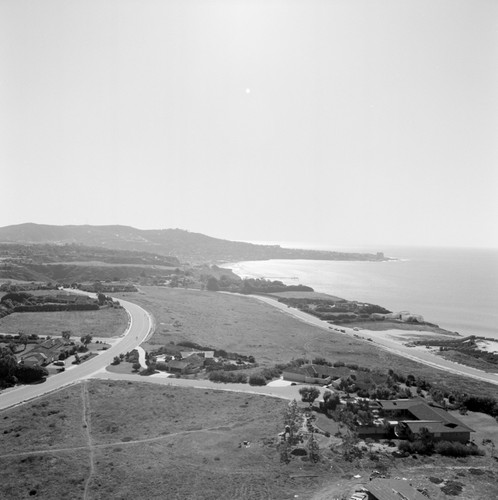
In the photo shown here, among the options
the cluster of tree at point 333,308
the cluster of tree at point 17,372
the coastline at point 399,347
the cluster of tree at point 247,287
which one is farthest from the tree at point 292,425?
the cluster of tree at point 247,287

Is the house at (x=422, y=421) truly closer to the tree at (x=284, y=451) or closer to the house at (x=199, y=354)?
the tree at (x=284, y=451)

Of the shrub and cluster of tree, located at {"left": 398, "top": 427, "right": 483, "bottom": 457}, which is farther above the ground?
cluster of tree, located at {"left": 398, "top": 427, "right": 483, "bottom": 457}

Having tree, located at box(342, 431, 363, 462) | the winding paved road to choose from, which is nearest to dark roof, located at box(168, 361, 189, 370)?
the winding paved road

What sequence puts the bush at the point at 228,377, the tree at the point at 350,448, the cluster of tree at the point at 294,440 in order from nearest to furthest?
the cluster of tree at the point at 294,440 → the tree at the point at 350,448 → the bush at the point at 228,377

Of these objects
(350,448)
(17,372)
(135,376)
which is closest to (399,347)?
(350,448)

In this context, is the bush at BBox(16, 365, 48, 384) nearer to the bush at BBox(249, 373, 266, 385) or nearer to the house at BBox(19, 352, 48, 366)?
the house at BBox(19, 352, 48, 366)

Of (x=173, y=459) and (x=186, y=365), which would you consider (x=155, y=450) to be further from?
(x=186, y=365)
